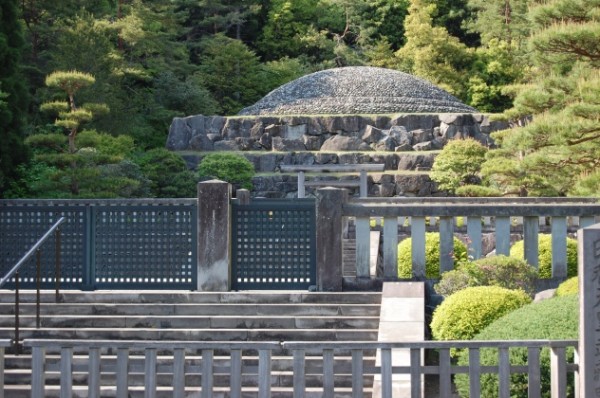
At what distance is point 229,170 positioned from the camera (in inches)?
1174

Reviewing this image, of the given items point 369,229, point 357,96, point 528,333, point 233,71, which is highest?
point 233,71

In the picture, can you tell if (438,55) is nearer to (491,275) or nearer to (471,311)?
(491,275)

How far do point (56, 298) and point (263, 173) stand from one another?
1903cm

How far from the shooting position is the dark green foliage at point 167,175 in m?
28.5

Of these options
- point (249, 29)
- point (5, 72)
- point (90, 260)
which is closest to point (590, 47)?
point (90, 260)

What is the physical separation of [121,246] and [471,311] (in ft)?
15.5

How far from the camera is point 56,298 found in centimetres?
1262

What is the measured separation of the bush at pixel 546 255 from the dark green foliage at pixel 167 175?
15438 millimetres

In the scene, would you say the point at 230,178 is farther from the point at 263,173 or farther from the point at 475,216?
the point at 475,216

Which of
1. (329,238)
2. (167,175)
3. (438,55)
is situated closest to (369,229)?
(329,238)

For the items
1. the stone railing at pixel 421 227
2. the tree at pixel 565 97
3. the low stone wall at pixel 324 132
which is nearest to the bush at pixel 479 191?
the tree at pixel 565 97

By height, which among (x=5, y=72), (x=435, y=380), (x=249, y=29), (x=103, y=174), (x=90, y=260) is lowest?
(x=435, y=380)

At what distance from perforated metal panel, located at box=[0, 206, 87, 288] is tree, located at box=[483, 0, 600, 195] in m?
6.22

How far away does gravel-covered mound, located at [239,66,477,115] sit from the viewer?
37.1 meters
